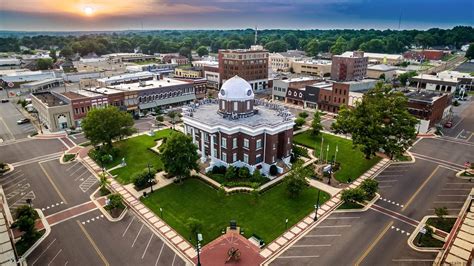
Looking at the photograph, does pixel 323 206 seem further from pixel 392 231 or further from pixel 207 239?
pixel 207 239

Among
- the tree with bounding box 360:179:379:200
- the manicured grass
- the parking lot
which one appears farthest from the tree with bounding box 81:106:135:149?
the manicured grass

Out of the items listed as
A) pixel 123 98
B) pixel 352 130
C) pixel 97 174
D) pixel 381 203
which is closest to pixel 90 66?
pixel 123 98

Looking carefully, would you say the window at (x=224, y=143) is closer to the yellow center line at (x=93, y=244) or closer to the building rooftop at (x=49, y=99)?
the yellow center line at (x=93, y=244)

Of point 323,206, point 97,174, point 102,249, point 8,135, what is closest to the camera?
point 102,249

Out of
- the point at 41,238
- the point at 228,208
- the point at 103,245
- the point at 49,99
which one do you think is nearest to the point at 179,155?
the point at 228,208

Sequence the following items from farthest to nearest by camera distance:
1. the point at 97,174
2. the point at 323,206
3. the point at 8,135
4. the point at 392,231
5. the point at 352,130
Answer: the point at 8,135, the point at 352,130, the point at 97,174, the point at 323,206, the point at 392,231

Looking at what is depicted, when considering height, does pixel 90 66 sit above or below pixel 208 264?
above

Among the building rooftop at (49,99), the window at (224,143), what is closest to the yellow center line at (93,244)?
the window at (224,143)
